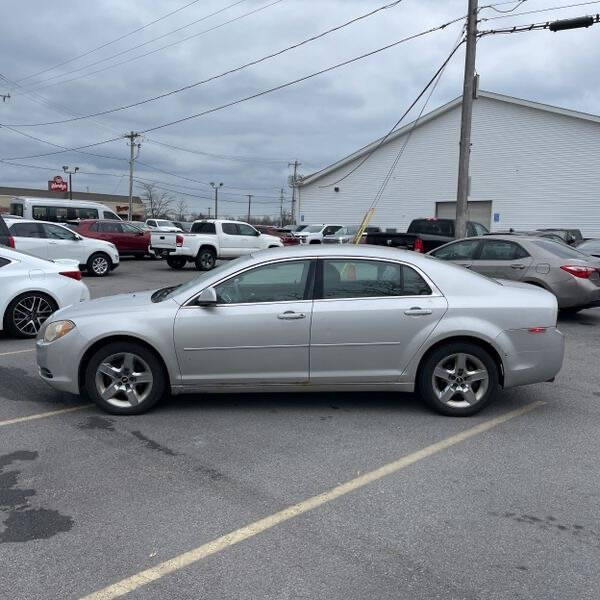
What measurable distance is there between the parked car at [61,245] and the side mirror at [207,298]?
37.8 ft

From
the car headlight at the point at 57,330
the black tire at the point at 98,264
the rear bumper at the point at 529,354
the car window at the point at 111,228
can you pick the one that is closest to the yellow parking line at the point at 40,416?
the car headlight at the point at 57,330

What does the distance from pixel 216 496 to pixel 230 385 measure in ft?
5.00

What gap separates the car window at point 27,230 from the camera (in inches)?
638

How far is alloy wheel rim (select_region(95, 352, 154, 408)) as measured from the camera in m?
5.20

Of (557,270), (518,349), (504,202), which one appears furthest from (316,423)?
(504,202)

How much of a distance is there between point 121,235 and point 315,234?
10303 millimetres

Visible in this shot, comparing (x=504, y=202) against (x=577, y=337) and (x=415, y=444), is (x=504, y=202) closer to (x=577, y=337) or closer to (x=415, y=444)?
(x=577, y=337)

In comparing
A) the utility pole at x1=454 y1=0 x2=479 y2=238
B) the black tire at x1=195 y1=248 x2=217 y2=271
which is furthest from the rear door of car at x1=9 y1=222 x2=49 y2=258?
the utility pole at x1=454 y1=0 x2=479 y2=238

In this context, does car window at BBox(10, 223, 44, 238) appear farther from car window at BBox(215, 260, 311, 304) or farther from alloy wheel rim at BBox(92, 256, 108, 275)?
car window at BBox(215, 260, 311, 304)

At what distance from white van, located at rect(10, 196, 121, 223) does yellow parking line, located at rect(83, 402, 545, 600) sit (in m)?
22.7

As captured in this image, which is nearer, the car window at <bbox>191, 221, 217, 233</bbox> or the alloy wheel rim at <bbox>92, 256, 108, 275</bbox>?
the alloy wheel rim at <bbox>92, 256, 108, 275</bbox>

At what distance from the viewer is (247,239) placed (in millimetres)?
21938

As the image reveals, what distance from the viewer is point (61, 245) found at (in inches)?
673

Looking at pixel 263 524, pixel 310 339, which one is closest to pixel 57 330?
pixel 310 339
